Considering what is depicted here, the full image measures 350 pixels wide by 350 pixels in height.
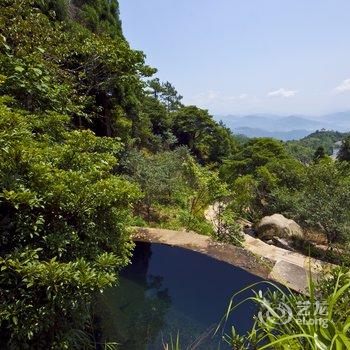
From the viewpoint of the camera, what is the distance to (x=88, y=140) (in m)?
4.43

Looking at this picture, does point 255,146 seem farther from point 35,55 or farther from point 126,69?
point 35,55

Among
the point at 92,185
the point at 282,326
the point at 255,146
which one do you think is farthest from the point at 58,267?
the point at 255,146

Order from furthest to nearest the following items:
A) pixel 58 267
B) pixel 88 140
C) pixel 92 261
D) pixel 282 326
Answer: pixel 88 140
pixel 92 261
pixel 58 267
pixel 282 326

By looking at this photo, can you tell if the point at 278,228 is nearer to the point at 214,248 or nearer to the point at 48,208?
the point at 214,248

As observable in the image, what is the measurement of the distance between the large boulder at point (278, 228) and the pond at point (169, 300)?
5.71 metres

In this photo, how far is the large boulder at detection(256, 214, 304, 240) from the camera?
11.8 m

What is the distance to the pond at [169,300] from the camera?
468 centimetres

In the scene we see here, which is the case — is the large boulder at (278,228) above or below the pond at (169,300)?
below

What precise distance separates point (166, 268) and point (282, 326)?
5285mm

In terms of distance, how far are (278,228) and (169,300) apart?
726 centimetres

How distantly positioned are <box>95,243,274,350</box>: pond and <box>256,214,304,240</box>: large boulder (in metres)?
5.71
